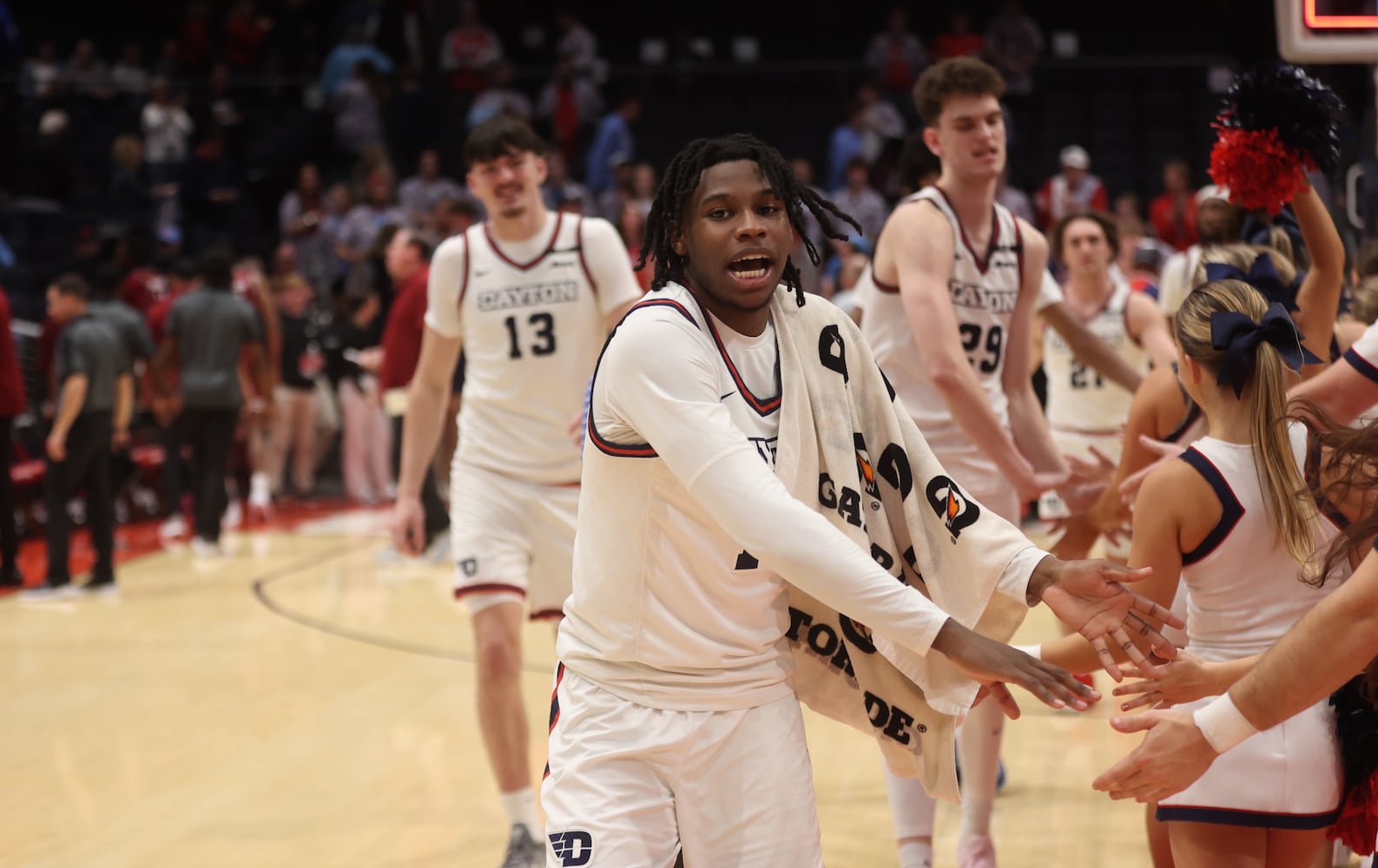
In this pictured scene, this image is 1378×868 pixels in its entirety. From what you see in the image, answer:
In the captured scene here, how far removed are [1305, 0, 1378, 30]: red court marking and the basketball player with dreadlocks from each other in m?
1.65

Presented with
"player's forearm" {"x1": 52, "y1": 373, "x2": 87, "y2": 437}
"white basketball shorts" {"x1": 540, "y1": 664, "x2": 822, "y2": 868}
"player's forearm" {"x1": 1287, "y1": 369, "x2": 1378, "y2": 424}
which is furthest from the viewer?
"player's forearm" {"x1": 52, "y1": 373, "x2": 87, "y2": 437}

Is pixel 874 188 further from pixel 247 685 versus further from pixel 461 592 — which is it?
pixel 461 592

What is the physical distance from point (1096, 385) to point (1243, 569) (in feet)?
14.0

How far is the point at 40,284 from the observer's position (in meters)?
14.9

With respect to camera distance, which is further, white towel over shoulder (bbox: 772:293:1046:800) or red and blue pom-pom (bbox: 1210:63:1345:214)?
red and blue pom-pom (bbox: 1210:63:1345:214)

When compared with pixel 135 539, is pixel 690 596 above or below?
above

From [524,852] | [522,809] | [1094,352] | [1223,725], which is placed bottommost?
[524,852]

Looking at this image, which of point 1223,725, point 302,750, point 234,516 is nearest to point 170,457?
point 234,516

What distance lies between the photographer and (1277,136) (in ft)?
12.0

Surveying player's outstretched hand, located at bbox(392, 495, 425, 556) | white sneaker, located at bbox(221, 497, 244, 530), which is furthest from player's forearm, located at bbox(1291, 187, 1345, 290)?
white sneaker, located at bbox(221, 497, 244, 530)

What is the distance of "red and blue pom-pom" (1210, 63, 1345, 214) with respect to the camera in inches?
143

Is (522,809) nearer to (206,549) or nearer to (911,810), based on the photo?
(911,810)

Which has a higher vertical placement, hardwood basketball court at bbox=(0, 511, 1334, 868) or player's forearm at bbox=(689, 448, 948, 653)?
player's forearm at bbox=(689, 448, 948, 653)

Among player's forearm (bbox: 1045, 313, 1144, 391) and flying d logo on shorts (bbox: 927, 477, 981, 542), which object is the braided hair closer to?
flying d logo on shorts (bbox: 927, 477, 981, 542)
